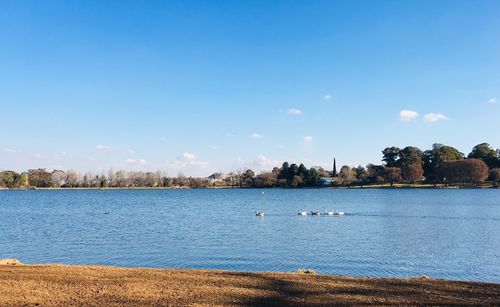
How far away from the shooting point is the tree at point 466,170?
181 m

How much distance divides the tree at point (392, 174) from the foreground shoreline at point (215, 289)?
607ft

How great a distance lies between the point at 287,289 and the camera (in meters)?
15.4

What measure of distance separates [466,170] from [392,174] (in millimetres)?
28558

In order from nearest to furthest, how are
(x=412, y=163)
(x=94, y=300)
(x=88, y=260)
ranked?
Result: (x=94, y=300) < (x=88, y=260) < (x=412, y=163)

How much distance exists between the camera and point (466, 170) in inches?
7146

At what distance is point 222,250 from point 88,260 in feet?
31.8

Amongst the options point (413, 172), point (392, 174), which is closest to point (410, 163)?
point (413, 172)

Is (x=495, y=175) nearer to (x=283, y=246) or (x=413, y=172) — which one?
(x=413, y=172)

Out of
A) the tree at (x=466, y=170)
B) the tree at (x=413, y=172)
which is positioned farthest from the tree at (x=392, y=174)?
the tree at (x=466, y=170)

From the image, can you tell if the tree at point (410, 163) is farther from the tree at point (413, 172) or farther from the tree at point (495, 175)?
the tree at point (495, 175)

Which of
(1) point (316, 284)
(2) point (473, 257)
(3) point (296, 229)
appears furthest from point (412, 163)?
(1) point (316, 284)

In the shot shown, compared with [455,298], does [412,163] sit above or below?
above

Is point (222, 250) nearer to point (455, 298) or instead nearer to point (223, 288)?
point (223, 288)

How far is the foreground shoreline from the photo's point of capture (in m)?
13.6
